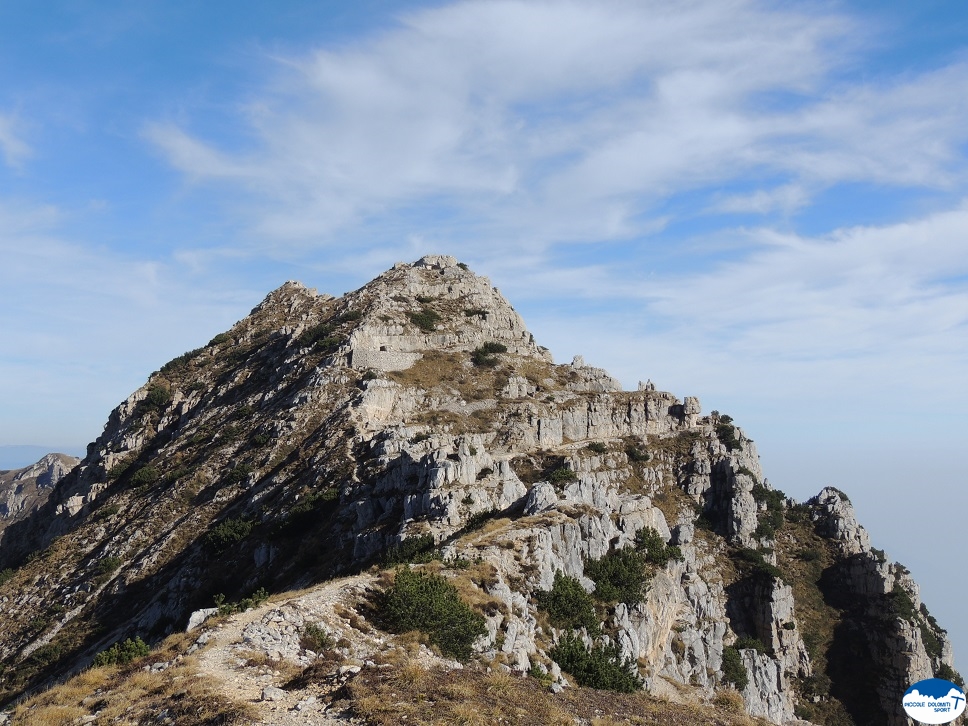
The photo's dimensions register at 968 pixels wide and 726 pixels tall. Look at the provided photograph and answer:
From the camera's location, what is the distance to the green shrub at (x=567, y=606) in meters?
33.9

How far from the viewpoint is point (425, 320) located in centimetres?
10981

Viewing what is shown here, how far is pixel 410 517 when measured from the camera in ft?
153

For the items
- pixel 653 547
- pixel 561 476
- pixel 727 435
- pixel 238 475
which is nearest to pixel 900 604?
pixel 727 435

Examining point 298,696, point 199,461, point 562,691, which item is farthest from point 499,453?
point 298,696

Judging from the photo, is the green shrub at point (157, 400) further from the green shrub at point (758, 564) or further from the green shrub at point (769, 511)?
the green shrub at point (769, 511)

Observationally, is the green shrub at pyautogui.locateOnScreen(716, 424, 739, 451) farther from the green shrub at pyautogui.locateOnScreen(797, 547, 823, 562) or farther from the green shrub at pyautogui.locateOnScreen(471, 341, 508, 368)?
the green shrub at pyautogui.locateOnScreen(471, 341, 508, 368)

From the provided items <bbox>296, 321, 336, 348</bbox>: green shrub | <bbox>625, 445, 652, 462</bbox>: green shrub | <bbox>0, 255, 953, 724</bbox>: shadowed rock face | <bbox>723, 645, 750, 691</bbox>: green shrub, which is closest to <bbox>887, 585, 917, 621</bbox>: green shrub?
<bbox>0, 255, 953, 724</bbox>: shadowed rock face

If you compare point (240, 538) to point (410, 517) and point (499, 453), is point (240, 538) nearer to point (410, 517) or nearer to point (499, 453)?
point (410, 517)

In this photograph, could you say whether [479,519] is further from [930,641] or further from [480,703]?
[930,641]

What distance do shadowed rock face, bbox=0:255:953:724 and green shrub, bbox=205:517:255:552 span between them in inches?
7.3

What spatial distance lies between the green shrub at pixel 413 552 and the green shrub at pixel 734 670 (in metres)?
39.3

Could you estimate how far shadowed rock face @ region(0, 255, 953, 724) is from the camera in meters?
44.0

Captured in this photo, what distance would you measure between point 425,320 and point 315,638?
288 feet

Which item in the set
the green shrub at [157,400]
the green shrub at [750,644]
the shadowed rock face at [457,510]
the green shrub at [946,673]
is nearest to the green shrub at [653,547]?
the shadowed rock face at [457,510]
